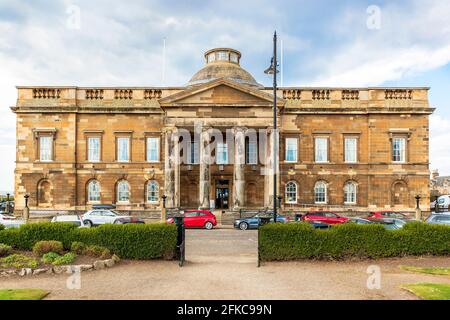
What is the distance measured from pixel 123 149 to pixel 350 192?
75.8 ft

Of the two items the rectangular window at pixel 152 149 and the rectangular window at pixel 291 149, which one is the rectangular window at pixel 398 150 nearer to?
the rectangular window at pixel 291 149

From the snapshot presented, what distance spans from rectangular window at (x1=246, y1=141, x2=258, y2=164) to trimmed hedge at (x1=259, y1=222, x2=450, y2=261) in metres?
23.5

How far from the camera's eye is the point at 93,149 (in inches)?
1494

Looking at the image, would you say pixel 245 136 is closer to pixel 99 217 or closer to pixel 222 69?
pixel 222 69

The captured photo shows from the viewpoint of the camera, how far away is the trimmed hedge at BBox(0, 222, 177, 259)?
48.6 ft

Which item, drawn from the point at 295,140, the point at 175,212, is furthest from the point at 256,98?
the point at 175,212

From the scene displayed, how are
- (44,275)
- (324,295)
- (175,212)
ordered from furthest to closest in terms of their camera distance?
(175,212)
(44,275)
(324,295)

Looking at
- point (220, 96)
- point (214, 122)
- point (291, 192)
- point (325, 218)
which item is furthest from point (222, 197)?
point (325, 218)

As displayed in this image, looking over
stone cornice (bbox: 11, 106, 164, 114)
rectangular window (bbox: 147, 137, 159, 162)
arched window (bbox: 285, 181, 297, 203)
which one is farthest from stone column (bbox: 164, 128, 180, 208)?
arched window (bbox: 285, 181, 297, 203)

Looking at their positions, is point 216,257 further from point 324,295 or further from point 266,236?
point 324,295

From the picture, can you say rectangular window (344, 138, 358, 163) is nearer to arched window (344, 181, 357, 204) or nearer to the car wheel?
arched window (344, 181, 357, 204)

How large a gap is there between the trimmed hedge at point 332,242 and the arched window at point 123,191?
25513 mm

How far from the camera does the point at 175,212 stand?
33281mm

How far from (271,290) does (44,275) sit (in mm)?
7462
